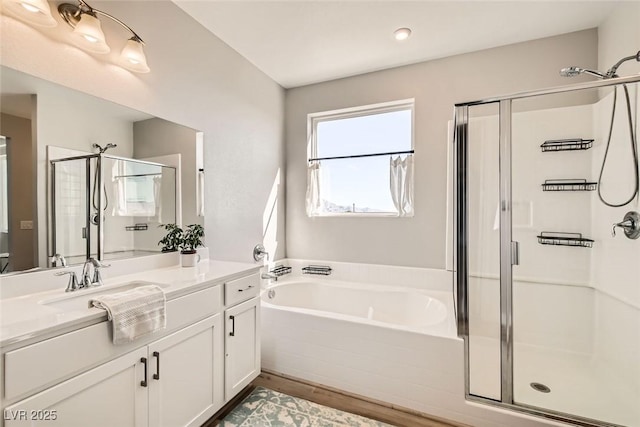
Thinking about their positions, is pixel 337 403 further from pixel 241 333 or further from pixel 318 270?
pixel 318 270

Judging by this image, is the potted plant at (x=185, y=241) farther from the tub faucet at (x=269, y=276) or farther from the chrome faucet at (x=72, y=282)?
Result: the tub faucet at (x=269, y=276)

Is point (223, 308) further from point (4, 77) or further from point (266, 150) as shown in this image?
point (266, 150)

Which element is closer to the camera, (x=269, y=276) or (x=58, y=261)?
(x=58, y=261)

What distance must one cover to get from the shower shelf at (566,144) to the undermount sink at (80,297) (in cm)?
275

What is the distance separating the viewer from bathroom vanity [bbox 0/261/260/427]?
88 centimetres

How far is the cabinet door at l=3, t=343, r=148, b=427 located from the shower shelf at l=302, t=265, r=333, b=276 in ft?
6.59

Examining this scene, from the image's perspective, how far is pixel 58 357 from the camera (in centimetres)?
94

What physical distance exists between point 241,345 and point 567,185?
2.58 meters

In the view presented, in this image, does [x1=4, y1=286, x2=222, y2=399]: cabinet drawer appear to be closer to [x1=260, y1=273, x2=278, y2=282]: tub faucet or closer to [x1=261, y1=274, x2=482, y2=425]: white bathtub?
[x1=261, y1=274, x2=482, y2=425]: white bathtub

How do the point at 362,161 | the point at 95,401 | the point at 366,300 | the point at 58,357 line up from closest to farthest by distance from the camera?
the point at 58,357, the point at 95,401, the point at 366,300, the point at 362,161

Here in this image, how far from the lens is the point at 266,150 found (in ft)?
9.78

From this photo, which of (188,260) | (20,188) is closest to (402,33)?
(188,260)

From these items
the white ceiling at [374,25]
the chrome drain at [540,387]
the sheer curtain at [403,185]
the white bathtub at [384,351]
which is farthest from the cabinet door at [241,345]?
the white ceiling at [374,25]

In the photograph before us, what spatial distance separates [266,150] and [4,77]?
6.38 feet
